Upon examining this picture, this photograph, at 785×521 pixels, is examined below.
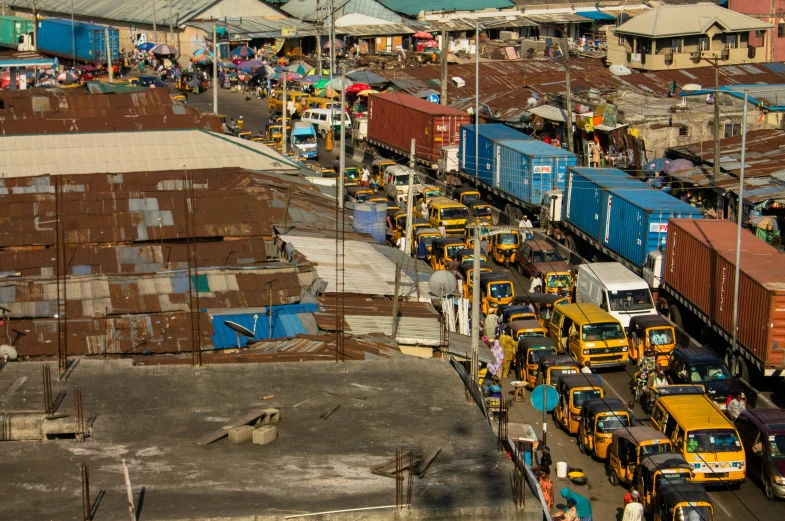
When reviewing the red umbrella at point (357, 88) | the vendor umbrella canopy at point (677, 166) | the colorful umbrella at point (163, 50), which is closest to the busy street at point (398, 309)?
the vendor umbrella canopy at point (677, 166)

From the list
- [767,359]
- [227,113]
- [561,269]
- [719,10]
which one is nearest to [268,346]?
[767,359]

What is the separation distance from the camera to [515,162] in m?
43.4

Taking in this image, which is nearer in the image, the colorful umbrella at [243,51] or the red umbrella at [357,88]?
the red umbrella at [357,88]

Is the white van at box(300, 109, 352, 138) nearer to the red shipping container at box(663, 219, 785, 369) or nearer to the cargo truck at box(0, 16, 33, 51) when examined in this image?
the red shipping container at box(663, 219, 785, 369)

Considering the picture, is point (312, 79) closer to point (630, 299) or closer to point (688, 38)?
point (688, 38)

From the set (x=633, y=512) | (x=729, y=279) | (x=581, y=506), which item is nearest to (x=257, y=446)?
(x=581, y=506)

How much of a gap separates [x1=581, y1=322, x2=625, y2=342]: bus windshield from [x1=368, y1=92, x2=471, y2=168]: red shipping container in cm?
2482

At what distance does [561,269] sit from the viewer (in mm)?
34656

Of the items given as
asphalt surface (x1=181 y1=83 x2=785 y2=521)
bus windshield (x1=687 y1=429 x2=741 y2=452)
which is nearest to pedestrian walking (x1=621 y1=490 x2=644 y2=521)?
asphalt surface (x1=181 y1=83 x2=785 y2=521)

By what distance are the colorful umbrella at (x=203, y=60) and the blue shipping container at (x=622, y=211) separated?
142 ft

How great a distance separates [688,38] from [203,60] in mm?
31135

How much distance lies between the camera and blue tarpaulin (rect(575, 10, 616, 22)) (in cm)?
9150

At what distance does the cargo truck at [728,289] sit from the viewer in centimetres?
2550

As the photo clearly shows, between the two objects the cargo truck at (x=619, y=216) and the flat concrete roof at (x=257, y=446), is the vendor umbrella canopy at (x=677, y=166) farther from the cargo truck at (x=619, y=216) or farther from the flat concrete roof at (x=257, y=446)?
the flat concrete roof at (x=257, y=446)
